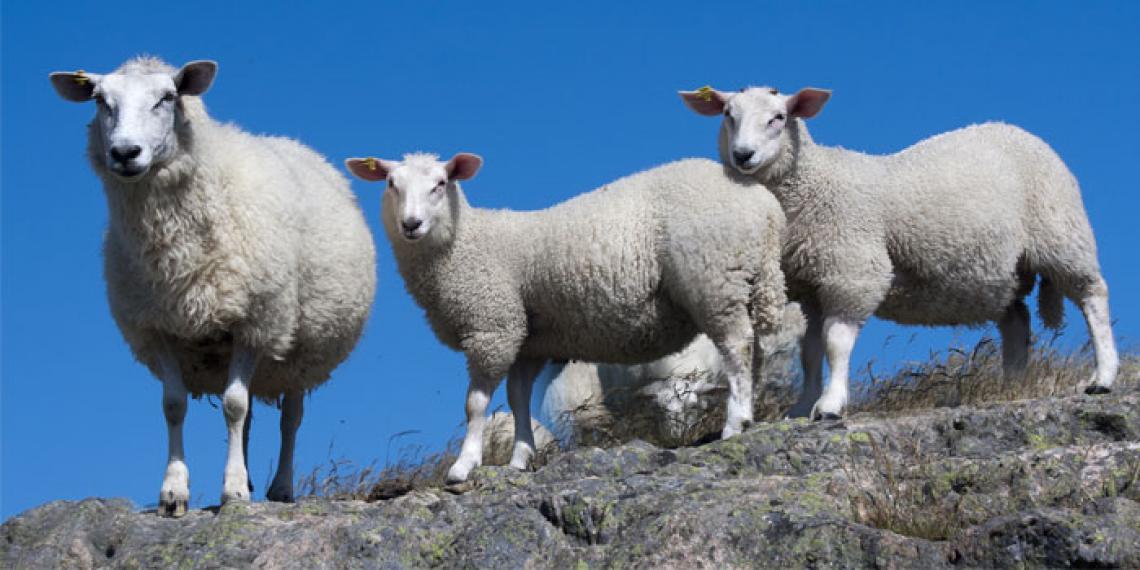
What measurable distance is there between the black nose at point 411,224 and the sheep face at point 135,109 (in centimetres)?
159

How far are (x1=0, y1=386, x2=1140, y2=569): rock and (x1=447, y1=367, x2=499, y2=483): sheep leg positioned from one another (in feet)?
4.17

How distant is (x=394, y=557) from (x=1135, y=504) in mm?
3236

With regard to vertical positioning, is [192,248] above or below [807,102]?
below

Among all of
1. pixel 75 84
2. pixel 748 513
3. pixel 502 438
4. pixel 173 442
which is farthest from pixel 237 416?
pixel 748 513

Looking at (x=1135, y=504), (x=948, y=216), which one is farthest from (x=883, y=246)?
(x=1135, y=504)

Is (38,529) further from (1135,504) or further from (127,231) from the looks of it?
(1135,504)

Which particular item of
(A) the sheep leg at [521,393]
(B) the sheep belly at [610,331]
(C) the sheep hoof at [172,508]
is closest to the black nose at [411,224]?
(B) the sheep belly at [610,331]

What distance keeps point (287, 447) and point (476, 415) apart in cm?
133

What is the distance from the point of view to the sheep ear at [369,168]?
10234mm

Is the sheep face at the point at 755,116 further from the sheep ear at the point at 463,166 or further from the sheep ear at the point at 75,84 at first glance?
the sheep ear at the point at 75,84

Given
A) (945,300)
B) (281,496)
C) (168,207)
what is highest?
(168,207)

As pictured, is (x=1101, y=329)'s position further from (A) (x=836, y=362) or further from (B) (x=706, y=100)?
(B) (x=706, y=100)

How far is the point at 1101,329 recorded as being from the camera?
1059cm

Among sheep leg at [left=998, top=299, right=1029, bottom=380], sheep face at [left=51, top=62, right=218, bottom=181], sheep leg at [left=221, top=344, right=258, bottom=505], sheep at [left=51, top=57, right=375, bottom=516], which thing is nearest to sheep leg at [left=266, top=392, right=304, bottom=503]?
sheep at [left=51, top=57, right=375, bottom=516]
